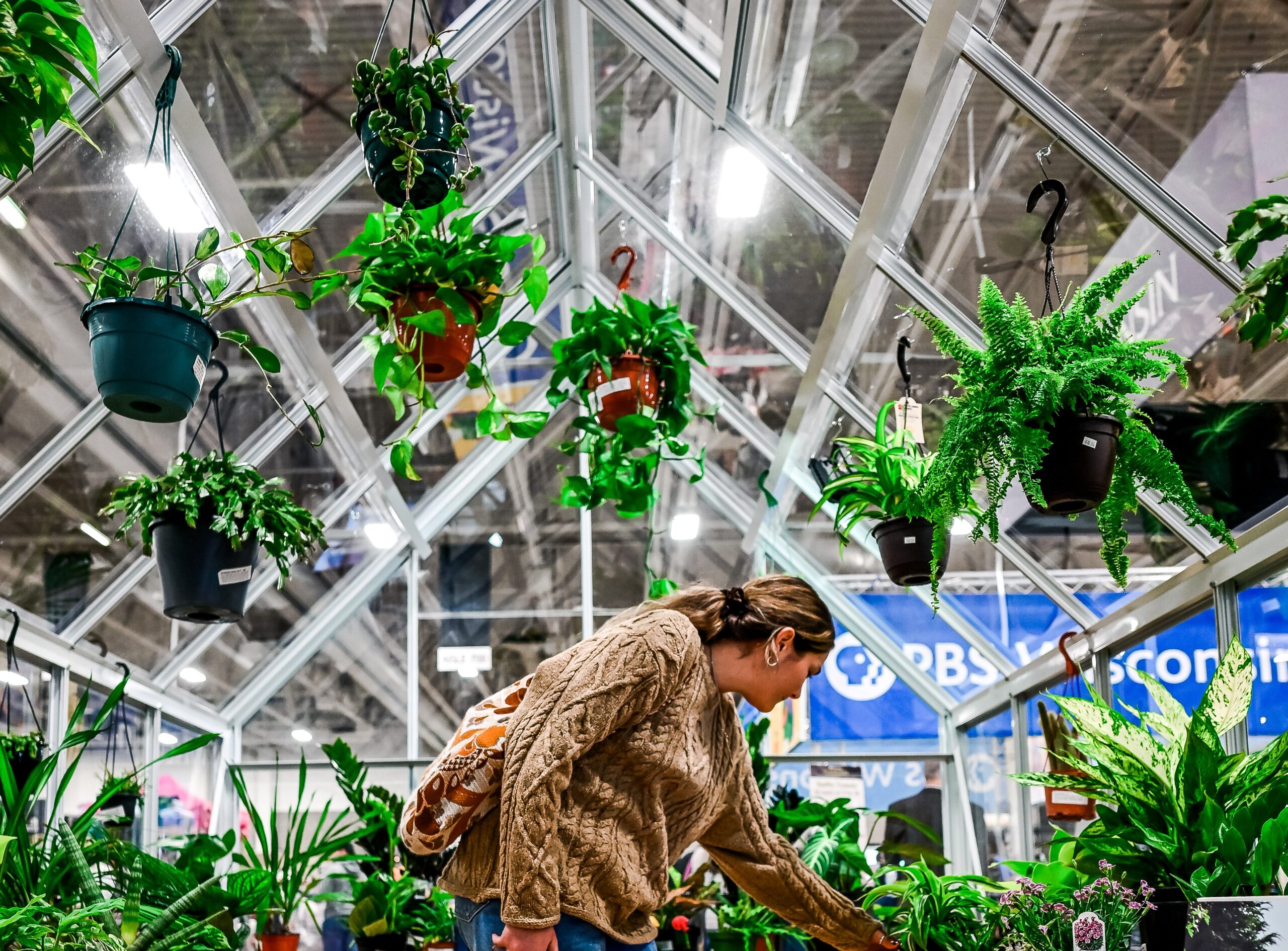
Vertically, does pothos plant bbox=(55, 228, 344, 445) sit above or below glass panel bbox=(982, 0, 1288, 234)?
below

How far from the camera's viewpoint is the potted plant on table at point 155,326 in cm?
225

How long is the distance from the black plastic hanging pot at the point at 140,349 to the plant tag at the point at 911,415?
202 cm

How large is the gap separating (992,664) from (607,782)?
4234 millimetres

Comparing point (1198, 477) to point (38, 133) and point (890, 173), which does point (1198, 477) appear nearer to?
point (890, 173)

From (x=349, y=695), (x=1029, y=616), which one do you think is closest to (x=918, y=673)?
(x=1029, y=616)

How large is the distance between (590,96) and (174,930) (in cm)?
371

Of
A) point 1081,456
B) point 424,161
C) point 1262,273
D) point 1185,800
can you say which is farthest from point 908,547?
point 1262,273

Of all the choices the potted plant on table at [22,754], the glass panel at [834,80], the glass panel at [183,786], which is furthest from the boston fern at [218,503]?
the glass panel at [183,786]

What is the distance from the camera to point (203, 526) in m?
3.30

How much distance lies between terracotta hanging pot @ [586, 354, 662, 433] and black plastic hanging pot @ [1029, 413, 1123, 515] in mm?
1679

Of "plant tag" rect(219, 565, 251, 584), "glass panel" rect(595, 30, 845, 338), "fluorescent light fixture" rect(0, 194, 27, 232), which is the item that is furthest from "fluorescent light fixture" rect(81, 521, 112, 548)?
"glass panel" rect(595, 30, 845, 338)

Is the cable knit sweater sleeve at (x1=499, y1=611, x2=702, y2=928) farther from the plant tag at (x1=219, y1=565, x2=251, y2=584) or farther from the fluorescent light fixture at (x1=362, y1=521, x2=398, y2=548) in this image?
the fluorescent light fixture at (x1=362, y1=521, x2=398, y2=548)

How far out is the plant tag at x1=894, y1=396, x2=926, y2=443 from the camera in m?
3.47

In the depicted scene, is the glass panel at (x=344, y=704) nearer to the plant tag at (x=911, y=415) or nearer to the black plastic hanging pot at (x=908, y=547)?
the black plastic hanging pot at (x=908, y=547)
